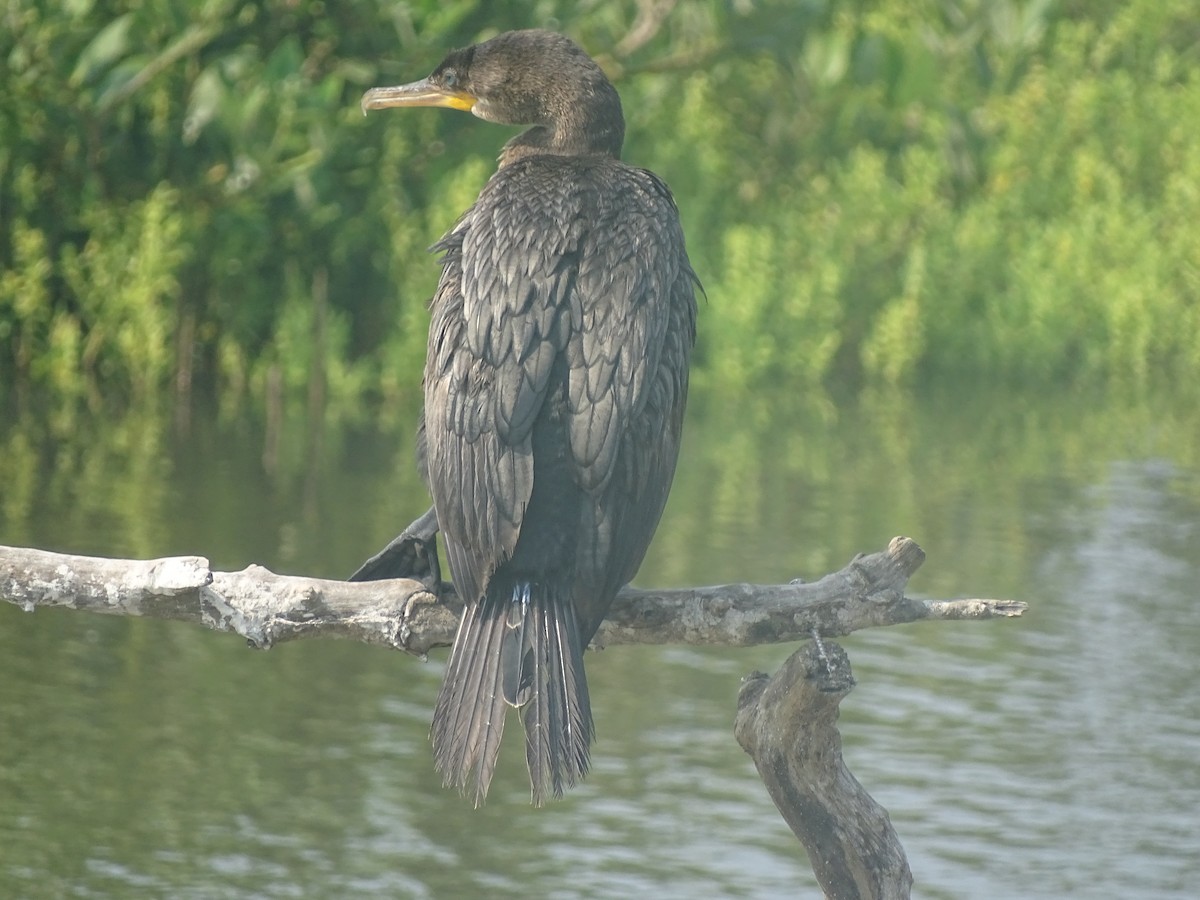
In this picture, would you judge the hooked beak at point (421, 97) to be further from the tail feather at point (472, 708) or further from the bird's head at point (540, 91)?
the tail feather at point (472, 708)

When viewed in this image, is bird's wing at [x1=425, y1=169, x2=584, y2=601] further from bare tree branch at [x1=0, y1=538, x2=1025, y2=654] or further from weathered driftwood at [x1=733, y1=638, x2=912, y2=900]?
weathered driftwood at [x1=733, y1=638, x2=912, y2=900]

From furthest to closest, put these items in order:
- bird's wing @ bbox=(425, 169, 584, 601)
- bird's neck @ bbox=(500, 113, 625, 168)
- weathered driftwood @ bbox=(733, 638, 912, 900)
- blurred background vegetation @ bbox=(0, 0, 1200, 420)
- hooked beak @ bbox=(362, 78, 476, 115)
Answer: blurred background vegetation @ bbox=(0, 0, 1200, 420) → hooked beak @ bbox=(362, 78, 476, 115) → bird's neck @ bbox=(500, 113, 625, 168) → weathered driftwood @ bbox=(733, 638, 912, 900) → bird's wing @ bbox=(425, 169, 584, 601)

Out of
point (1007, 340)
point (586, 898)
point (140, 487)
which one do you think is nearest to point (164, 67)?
point (140, 487)

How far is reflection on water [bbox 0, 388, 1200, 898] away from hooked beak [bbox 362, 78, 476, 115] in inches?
84.1

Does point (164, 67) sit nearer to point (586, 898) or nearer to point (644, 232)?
point (586, 898)

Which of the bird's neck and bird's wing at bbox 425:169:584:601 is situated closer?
bird's wing at bbox 425:169:584:601

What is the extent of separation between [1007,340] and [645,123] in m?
3.03

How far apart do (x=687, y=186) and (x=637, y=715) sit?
8.04 m

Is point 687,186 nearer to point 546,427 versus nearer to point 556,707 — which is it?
point 546,427

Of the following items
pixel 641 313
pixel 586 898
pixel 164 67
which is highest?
pixel 164 67

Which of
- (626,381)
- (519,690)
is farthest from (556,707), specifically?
(626,381)

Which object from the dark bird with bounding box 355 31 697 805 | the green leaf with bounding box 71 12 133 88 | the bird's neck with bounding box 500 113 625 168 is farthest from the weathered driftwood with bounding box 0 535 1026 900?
the green leaf with bounding box 71 12 133 88

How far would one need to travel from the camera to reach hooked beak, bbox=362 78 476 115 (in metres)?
4.96

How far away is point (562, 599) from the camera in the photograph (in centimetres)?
384
